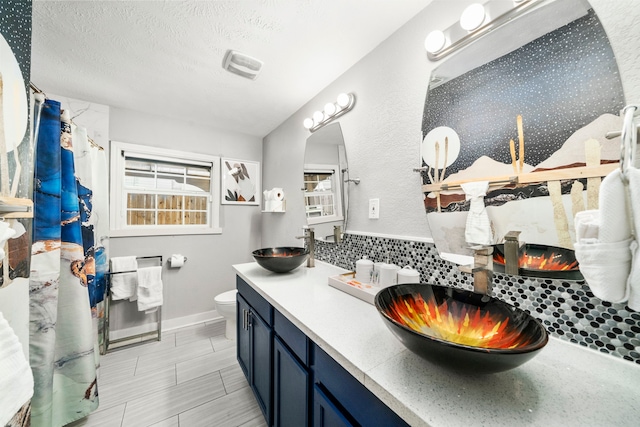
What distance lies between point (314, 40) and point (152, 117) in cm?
206

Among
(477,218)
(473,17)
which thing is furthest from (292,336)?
(473,17)

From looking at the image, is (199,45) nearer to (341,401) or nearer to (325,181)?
(325,181)

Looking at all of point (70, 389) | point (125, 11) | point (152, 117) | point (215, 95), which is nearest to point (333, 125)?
point (215, 95)

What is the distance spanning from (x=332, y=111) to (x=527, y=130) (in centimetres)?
123

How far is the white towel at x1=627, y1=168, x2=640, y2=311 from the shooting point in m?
0.47

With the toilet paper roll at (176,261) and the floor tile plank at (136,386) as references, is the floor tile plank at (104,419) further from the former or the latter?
the toilet paper roll at (176,261)

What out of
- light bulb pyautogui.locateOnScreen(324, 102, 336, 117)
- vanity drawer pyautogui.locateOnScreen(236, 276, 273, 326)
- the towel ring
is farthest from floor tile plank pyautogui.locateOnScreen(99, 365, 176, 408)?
the towel ring

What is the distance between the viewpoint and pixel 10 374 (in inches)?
20.5

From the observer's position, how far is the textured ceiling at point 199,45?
1.23m

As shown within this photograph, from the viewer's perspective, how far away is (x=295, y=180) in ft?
7.84

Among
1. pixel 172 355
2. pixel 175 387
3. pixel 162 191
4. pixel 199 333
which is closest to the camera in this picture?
pixel 175 387

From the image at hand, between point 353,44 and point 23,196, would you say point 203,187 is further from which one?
point 353,44

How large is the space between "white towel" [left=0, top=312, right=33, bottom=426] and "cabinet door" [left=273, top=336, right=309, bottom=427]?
791 mm

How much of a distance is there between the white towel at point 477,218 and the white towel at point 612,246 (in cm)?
44
